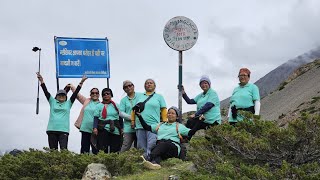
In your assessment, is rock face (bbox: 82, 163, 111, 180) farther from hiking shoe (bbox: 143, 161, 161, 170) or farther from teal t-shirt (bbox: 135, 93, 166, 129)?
teal t-shirt (bbox: 135, 93, 166, 129)

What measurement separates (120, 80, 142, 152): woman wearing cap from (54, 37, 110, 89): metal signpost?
9.35 ft

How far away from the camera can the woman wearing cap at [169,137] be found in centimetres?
842

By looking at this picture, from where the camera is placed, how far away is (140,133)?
9.23 m

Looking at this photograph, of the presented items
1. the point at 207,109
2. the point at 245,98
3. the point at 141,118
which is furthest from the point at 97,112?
the point at 245,98

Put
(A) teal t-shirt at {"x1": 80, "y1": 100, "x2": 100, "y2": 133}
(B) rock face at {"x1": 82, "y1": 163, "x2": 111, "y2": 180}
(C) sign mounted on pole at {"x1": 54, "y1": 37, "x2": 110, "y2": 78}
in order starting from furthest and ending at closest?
1. (C) sign mounted on pole at {"x1": 54, "y1": 37, "x2": 110, "y2": 78}
2. (A) teal t-shirt at {"x1": 80, "y1": 100, "x2": 100, "y2": 133}
3. (B) rock face at {"x1": 82, "y1": 163, "x2": 111, "y2": 180}

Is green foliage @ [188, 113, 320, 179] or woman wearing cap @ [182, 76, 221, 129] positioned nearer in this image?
green foliage @ [188, 113, 320, 179]

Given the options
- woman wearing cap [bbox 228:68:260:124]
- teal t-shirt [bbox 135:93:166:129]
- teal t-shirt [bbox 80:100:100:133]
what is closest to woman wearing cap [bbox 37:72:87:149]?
teal t-shirt [bbox 80:100:100:133]

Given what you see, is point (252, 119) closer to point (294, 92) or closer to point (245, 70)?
point (245, 70)

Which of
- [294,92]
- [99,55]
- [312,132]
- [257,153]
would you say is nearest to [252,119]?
[257,153]

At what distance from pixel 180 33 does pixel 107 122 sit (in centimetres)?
261

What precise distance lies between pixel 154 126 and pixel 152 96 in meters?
0.62

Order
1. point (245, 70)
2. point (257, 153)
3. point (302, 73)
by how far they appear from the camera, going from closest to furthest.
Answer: point (257, 153) → point (245, 70) → point (302, 73)

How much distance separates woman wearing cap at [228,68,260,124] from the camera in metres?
8.41

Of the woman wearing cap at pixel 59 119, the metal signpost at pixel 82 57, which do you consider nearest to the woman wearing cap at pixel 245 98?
the woman wearing cap at pixel 59 119
